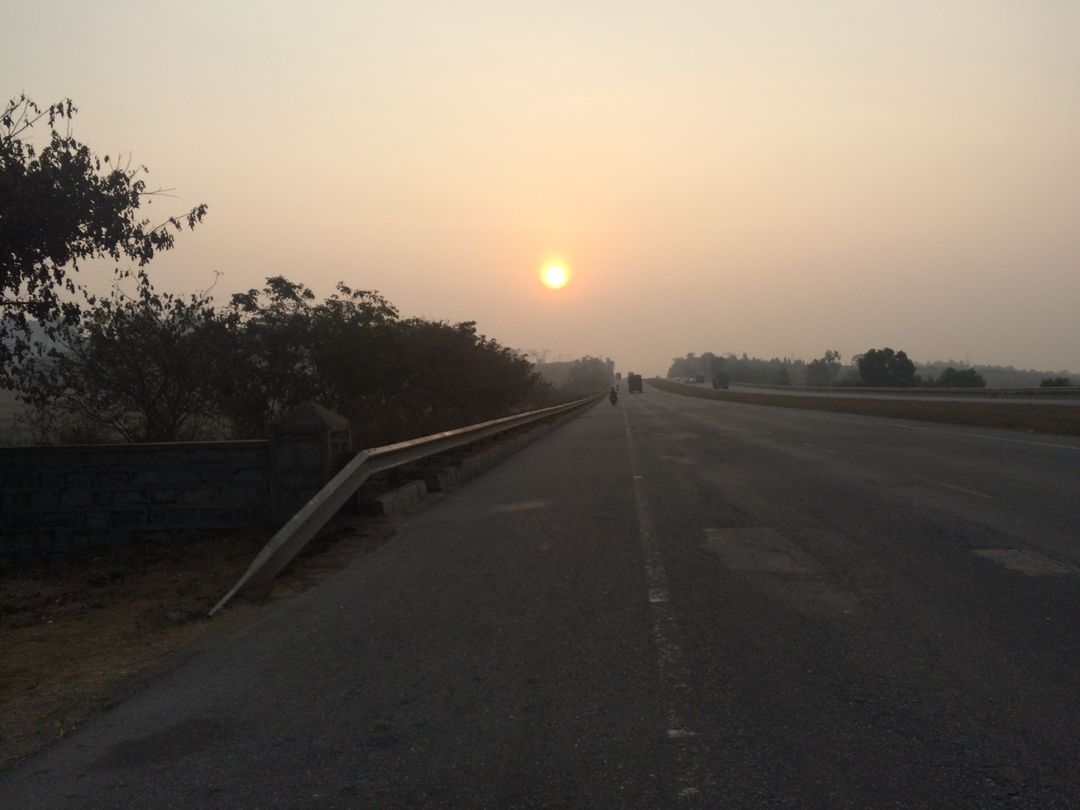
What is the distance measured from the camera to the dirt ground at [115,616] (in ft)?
17.8

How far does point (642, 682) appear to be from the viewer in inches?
204

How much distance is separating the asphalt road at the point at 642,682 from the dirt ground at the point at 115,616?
34cm

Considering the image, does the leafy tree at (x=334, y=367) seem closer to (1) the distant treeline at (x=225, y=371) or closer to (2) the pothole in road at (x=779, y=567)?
(1) the distant treeline at (x=225, y=371)

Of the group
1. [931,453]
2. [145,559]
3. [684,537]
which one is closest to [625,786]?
[684,537]

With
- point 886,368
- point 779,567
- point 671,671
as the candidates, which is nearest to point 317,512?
point 779,567

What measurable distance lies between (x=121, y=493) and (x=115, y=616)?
3764 mm

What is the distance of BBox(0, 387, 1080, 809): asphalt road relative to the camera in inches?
156

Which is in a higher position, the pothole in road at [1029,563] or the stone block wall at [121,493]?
the stone block wall at [121,493]

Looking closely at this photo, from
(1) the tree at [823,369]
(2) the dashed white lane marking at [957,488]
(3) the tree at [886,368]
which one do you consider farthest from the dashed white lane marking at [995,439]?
(1) the tree at [823,369]

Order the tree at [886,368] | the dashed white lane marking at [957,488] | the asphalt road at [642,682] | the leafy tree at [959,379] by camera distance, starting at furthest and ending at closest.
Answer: the tree at [886,368] → the leafy tree at [959,379] → the dashed white lane marking at [957,488] → the asphalt road at [642,682]

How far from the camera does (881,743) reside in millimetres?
4266

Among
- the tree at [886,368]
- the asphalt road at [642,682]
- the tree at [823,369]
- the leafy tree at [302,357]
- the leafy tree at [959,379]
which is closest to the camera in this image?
the asphalt road at [642,682]

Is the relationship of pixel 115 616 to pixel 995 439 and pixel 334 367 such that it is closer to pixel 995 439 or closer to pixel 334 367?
pixel 334 367

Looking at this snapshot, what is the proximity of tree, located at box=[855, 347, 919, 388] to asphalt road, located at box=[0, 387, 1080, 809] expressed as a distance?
93350 millimetres
